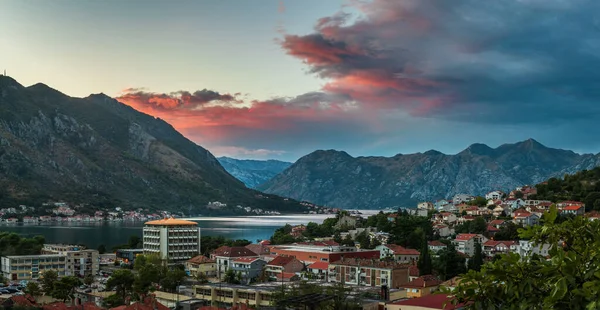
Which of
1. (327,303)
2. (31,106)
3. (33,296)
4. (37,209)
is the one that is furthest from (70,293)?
(31,106)

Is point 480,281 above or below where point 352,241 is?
above

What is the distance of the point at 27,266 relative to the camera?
1487 inches

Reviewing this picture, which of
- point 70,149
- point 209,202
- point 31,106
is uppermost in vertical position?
point 31,106

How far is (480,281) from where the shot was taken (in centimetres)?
347

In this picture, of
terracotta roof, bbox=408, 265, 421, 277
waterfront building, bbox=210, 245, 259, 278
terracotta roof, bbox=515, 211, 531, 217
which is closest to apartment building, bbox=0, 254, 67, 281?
waterfront building, bbox=210, 245, 259, 278

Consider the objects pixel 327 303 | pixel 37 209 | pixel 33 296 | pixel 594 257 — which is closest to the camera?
pixel 594 257

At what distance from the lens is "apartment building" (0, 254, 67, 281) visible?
3719 cm

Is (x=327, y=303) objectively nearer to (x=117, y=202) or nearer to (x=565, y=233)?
(x=565, y=233)

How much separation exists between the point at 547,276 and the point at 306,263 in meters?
37.0

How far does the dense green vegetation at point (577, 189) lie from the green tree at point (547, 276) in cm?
5196

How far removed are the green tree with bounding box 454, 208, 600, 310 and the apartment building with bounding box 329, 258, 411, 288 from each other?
29660 mm

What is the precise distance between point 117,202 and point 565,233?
148 meters

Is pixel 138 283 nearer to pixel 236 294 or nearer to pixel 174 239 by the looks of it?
pixel 236 294

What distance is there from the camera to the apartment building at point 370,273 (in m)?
32.8
